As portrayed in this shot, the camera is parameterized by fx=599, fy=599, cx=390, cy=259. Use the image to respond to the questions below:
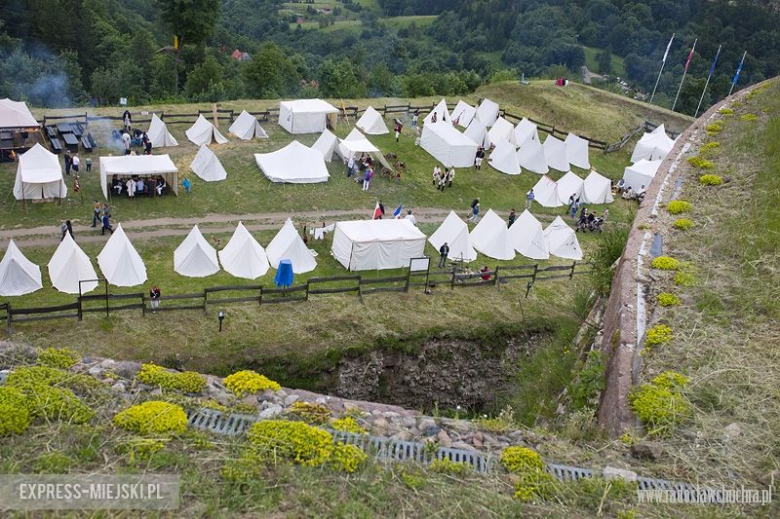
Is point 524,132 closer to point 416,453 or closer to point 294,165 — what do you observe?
point 294,165

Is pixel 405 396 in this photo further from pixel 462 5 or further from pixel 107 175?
pixel 462 5

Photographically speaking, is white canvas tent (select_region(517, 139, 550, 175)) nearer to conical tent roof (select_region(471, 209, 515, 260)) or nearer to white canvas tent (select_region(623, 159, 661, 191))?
white canvas tent (select_region(623, 159, 661, 191))

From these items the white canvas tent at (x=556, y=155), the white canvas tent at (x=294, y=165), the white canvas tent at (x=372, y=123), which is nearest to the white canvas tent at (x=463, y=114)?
the white canvas tent at (x=556, y=155)

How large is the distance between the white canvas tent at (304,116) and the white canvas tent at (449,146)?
547 centimetres

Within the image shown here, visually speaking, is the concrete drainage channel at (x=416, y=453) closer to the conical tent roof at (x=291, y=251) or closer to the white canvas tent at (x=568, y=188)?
the conical tent roof at (x=291, y=251)

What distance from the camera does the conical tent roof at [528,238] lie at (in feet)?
79.0

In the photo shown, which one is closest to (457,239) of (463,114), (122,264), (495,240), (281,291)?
(495,240)

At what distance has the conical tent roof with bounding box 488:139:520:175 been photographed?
31802 mm

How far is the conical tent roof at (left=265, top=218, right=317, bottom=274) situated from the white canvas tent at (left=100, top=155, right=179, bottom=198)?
248 inches

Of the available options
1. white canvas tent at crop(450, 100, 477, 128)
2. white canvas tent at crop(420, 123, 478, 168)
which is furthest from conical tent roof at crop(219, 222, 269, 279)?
white canvas tent at crop(450, 100, 477, 128)

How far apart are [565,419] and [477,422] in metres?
2.02

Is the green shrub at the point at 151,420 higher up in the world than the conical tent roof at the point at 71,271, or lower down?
higher up

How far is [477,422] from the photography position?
8766 millimetres

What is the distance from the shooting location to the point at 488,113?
37.3m
